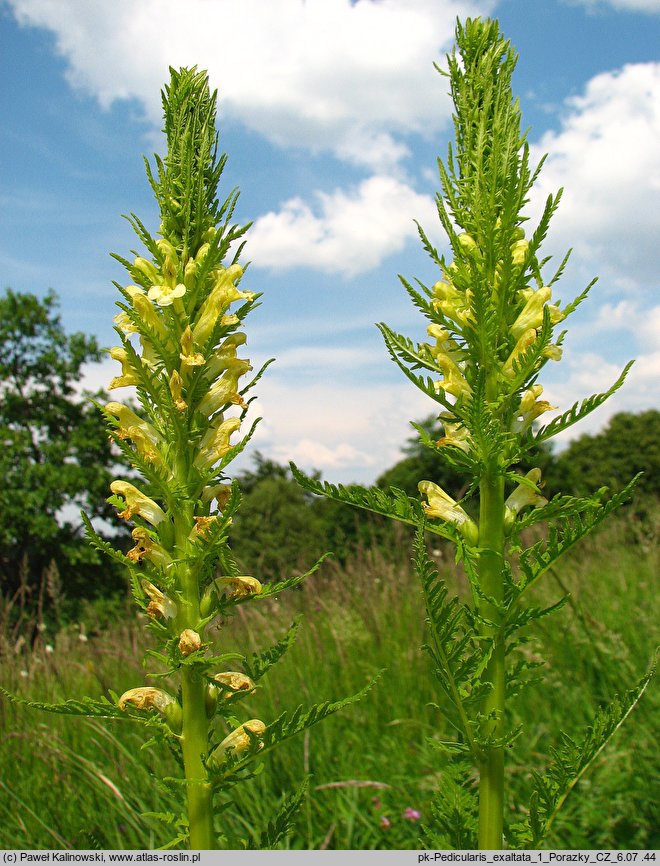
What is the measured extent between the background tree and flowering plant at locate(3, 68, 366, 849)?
2609 centimetres

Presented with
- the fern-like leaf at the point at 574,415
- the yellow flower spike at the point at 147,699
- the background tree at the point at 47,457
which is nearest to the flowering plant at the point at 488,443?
the fern-like leaf at the point at 574,415

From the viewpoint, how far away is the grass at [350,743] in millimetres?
3707

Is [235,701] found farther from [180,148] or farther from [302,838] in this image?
[302,838]

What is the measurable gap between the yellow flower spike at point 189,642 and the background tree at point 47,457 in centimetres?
2628

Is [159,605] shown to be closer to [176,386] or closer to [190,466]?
[190,466]

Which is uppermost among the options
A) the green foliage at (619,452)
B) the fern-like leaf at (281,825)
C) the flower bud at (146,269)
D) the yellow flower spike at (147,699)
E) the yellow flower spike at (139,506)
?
the green foliage at (619,452)

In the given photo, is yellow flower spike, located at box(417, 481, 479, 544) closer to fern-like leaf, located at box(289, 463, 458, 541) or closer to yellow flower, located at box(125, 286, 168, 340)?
fern-like leaf, located at box(289, 463, 458, 541)

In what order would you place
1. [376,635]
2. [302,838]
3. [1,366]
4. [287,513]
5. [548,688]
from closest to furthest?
[302,838], [548,688], [376,635], [287,513], [1,366]

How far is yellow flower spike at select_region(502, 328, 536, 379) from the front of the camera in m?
2.05

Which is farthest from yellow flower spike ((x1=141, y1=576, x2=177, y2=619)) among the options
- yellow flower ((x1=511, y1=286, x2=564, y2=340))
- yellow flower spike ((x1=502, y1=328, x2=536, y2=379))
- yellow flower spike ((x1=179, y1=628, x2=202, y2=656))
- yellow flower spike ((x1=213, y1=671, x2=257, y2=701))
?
yellow flower ((x1=511, y1=286, x2=564, y2=340))

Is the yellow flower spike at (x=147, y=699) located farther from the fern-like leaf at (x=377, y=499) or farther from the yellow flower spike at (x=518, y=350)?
the yellow flower spike at (x=518, y=350)

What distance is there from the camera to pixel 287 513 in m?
27.0

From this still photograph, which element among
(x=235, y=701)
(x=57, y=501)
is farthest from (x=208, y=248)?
(x=57, y=501)
